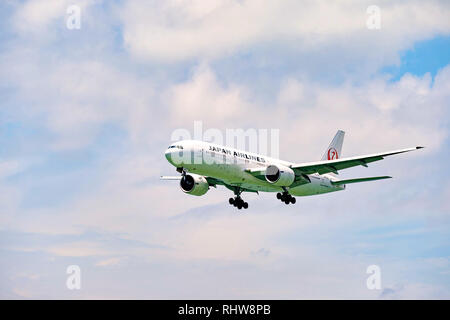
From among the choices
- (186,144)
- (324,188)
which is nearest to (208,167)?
(186,144)

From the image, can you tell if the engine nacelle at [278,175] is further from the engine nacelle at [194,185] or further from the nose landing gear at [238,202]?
the nose landing gear at [238,202]

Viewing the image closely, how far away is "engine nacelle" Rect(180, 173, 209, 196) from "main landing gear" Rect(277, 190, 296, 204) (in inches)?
300

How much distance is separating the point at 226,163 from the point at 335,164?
421 inches

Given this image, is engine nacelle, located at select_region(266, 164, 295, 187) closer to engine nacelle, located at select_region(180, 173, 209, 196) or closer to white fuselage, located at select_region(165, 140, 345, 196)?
white fuselage, located at select_region(165, 140, 345, 196)

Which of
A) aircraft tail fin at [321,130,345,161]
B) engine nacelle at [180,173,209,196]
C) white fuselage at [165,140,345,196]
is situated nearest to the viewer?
white fuselage at [165,140,345,196]

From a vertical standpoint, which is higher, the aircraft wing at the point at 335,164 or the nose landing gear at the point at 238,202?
the aircraft wing at the point at 335,164

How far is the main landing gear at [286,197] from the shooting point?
2970 inches

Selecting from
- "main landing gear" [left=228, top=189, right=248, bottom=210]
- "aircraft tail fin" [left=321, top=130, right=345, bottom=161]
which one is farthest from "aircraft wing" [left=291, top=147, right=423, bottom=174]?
"aircraft tail fin" [left=321, top=130, right=345, bottom=161]

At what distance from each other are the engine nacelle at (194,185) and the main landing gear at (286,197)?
25.0ft

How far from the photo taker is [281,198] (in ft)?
249

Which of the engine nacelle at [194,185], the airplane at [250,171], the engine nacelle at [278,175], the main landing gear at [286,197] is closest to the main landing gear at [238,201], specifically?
the airplane at [250,171]

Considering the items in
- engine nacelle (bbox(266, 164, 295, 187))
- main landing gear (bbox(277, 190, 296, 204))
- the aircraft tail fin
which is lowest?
main landing gear (bbox(277, 190, 296, 204))

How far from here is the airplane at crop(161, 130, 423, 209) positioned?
2606 inches
